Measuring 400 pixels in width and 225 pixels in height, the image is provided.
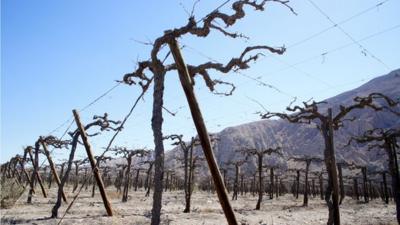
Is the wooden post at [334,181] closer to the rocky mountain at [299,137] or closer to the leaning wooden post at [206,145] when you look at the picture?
the leaning wooden post at [206,145]

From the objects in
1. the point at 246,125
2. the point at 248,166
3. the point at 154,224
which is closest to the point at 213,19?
the point at 154,224

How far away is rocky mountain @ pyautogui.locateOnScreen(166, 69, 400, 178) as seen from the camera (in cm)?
12662

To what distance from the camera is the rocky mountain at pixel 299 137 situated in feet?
415

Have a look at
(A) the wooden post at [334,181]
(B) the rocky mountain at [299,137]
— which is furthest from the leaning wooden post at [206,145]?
(B) the rocky mountain at [299,137]

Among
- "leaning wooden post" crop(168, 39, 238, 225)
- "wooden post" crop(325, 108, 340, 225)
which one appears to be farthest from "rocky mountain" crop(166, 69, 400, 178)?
"leaning wooden post" crop(168, 39, 238, 225)

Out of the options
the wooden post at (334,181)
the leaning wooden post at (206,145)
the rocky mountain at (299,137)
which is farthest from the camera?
the rocky mountain at (299,137)

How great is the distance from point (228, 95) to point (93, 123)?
918cm

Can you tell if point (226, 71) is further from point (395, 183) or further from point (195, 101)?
point (395, 183)

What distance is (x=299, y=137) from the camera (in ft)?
514

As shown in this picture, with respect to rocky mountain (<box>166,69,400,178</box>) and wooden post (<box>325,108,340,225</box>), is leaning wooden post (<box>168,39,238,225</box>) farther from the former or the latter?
rocky mountain (<box>166,69,400,178</box>)

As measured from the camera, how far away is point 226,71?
25.6 feet

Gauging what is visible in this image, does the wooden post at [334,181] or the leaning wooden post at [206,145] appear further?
the wooden post at [334,181]

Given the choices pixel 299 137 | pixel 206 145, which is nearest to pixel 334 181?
pixel 206 145

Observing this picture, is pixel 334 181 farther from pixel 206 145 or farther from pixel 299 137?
pixel 299 137
